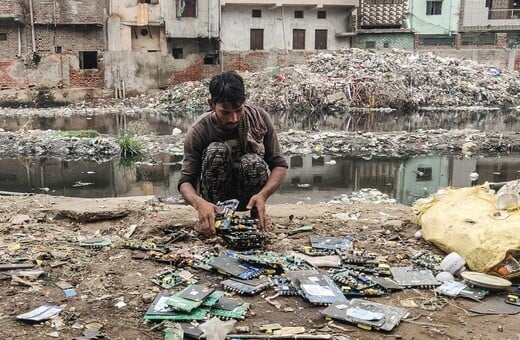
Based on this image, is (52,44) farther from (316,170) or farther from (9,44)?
(316,170)

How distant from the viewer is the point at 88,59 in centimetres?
2294

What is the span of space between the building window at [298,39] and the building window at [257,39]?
5.95 feet

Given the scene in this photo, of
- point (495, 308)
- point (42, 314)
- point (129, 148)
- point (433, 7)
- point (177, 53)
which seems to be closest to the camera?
point (42, 314)

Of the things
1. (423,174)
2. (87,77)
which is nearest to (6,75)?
(87,77)

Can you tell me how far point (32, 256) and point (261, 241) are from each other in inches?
51.5

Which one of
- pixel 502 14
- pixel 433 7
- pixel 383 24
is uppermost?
pixel 433 7

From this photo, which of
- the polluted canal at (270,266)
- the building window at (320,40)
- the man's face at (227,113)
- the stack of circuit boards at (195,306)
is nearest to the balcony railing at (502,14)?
the building window at (320,40)

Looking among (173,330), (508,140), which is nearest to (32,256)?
(173,330)

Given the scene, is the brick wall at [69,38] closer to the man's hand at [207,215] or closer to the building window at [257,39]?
the building window at [257,39]

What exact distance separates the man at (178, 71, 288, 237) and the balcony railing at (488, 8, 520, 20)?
29.5 meters

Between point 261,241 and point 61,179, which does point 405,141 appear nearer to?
point 61,179

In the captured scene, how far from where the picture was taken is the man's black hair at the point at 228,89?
273 centimetres

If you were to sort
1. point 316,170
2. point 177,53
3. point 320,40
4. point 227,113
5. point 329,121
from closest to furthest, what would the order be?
1. point 227,113
2. point 316,170
3. point 329,121
4. point 177,53
5. point 320,40

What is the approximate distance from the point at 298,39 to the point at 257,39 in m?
2.27
